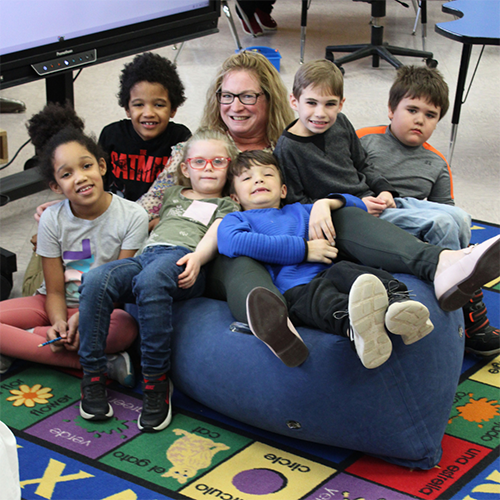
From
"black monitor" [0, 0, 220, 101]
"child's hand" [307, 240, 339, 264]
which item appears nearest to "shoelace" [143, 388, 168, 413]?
"child's hand" [307, 240, 339, 264]

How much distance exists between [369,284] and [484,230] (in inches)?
63.8

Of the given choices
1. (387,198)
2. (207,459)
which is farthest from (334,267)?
(207,459)

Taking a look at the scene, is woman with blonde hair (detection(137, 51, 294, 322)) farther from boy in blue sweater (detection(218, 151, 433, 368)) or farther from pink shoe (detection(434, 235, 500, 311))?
pink shoe (detection(434, 235, 500, 311))

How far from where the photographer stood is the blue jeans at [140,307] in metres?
1.76

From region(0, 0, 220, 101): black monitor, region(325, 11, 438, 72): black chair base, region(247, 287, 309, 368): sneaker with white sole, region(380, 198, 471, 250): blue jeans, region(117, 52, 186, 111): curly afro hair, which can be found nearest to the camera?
region(247, 287, 309, 368): sneaker with white sole

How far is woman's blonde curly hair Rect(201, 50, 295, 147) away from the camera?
2.28m

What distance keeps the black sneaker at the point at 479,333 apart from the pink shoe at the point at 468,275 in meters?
0.40

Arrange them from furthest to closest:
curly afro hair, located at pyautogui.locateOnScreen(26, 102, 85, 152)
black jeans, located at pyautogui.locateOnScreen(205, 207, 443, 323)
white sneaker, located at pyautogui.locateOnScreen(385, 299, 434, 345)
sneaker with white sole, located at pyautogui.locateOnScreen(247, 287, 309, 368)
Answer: curly afro hair, located at pyautogui.locateOnScreen(26, 102, 85, 152), black jeans, located at pyautogui.locateOnScreen(205, 207, 443, 323), sneaker with white sole, located at pyautogui.locateOnScreen(247, 287, 309, 368), white sneaker, located at pyautogui.locateOnScreen(385, 299, 434, 345)

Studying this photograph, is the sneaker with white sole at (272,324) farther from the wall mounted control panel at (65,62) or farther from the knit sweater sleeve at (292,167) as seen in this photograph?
the wall mounted control panel at (65,62)

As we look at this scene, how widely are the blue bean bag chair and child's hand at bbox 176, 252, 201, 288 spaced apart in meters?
0.18

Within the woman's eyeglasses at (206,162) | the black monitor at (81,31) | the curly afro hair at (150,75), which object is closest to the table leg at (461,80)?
the black monitor at (81,31)

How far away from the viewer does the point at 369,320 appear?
1.47m

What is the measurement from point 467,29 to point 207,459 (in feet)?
7.87

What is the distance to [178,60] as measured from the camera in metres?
5.24
